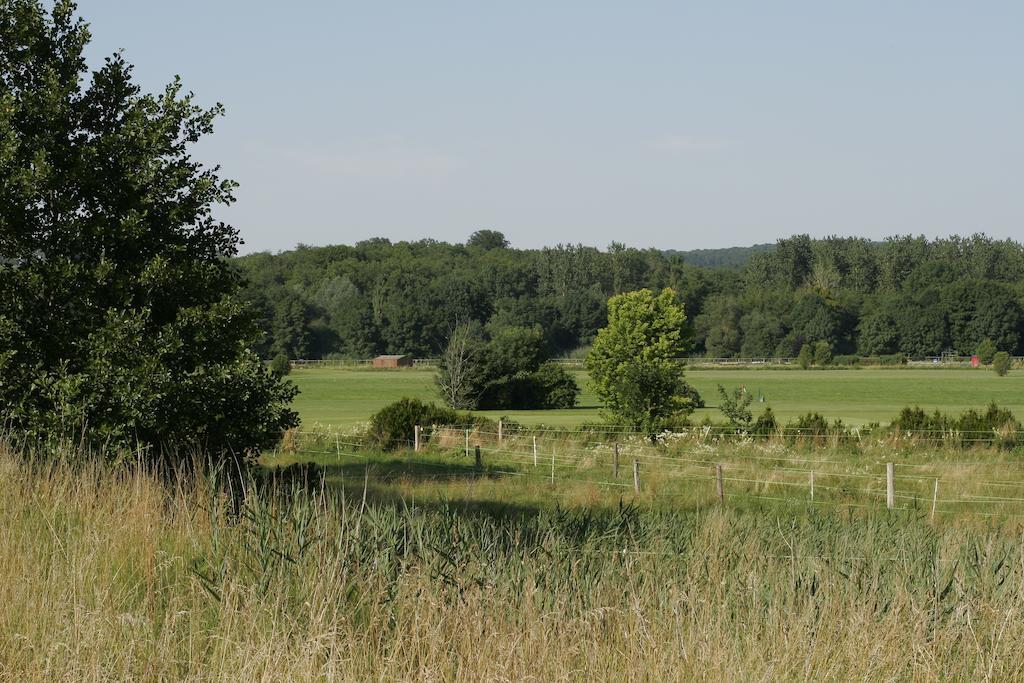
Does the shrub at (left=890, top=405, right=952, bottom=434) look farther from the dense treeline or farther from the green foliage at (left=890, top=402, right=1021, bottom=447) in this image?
the dense treeline

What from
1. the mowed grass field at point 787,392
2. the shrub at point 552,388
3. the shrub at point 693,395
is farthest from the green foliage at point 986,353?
the shrub at point 552,388

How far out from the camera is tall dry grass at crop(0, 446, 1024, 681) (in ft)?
15.1

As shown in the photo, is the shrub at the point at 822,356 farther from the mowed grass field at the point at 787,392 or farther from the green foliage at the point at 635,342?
the green foliage at the point at 635,342

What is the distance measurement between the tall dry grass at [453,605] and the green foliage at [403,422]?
24.7 m

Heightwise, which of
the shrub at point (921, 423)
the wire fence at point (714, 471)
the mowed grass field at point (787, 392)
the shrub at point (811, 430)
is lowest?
the mowed grass field at point (787, 392)

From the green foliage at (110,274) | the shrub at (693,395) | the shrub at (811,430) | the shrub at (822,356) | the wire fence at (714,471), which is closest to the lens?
the green foliage at (110,274)

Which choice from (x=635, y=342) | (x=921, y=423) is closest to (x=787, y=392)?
(x=635, y=342)

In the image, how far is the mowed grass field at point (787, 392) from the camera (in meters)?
50.6

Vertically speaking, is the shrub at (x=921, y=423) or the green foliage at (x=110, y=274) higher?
the green foliage at (x=110, y=274)

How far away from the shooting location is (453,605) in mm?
5172

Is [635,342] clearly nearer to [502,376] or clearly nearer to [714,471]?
[502,376]

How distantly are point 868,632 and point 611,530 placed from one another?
263cm

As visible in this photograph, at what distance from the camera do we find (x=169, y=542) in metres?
6.33

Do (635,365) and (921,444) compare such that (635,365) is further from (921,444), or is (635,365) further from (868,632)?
(868,632)
